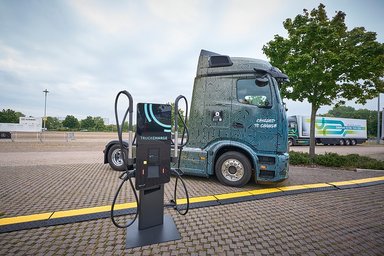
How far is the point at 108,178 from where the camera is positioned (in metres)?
5.30

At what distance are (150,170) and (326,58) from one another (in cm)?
827

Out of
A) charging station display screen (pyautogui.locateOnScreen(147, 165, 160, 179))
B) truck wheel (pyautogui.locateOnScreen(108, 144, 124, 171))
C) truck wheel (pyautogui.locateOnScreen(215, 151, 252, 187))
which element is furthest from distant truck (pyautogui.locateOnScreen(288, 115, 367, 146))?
charging station display screen (pyautogui.locateOnScreen(147, 165, 160, 179))

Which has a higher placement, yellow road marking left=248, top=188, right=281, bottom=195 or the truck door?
the truck door

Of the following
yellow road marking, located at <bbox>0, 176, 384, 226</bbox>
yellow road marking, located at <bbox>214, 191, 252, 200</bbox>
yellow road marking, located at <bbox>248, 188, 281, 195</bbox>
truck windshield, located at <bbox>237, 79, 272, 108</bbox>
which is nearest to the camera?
yellow road marking, located at <bbox>0, 176, 384, 226</bbox>

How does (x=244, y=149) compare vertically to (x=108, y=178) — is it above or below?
above

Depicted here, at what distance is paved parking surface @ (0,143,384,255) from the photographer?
2250 mm

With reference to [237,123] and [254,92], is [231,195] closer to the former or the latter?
[237,123]

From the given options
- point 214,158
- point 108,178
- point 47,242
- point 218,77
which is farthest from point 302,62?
point 47,242

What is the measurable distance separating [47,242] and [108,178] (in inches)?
121

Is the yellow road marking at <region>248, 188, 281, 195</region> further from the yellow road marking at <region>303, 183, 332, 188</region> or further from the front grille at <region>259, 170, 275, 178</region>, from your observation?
the yellow road marking at <region>303, 183, 332, 188</region>

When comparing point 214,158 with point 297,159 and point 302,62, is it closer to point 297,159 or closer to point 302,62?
point 297,159

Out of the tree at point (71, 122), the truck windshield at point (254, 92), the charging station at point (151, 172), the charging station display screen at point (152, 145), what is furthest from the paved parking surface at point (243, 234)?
the tree at point (71, 122)

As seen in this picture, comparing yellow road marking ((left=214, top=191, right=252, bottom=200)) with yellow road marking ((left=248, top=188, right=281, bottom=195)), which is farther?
yellow road marking ((left=248, top=188, right=281, bottom=195))

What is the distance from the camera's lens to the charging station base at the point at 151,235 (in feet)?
7.62
